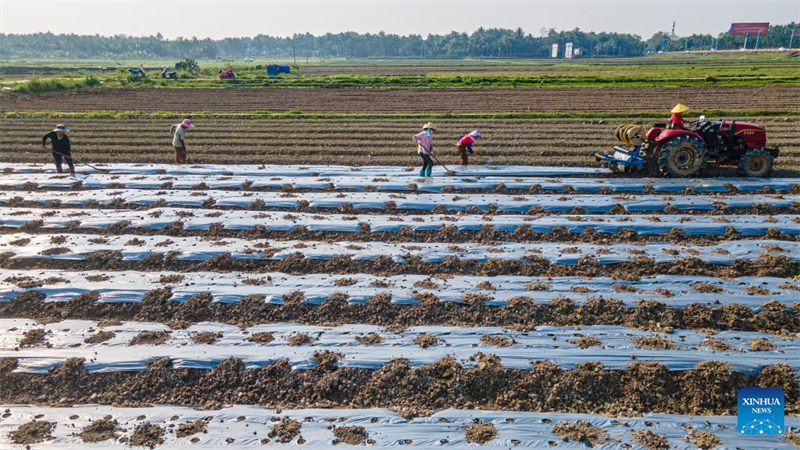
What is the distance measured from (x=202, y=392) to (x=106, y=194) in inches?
288

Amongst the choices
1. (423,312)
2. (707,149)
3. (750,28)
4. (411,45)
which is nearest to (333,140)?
(707,149)

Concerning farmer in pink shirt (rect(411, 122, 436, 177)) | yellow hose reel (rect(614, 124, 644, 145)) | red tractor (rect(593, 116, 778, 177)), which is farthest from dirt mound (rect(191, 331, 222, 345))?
→ yellow hose reel (rect(614, 124, 644, 145))

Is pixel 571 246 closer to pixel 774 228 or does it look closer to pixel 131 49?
pixel 774 228

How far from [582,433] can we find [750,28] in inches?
5042

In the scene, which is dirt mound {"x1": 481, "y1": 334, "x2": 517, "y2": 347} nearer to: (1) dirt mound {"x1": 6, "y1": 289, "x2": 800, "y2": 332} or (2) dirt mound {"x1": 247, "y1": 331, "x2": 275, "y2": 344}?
(1) dirt mound {"x1": 6, "y1": 289, "x2": 800, "y2": 332}

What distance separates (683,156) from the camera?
404 inches

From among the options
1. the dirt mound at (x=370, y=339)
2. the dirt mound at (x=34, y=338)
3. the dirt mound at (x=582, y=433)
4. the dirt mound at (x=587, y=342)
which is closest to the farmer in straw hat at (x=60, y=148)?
the dirt mound at (x=34, y=338)

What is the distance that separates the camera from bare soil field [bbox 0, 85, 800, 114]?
22.4m

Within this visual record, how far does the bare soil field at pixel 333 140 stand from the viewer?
13.5 m

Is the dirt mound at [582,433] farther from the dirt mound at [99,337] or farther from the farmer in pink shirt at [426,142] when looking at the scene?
the farmer in pink shirt at [426,142]

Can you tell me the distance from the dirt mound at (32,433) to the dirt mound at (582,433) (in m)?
4.20

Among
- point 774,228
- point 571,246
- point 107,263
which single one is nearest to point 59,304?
point 107,263

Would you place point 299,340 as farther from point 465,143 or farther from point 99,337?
point 465,143

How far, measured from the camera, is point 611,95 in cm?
2566
